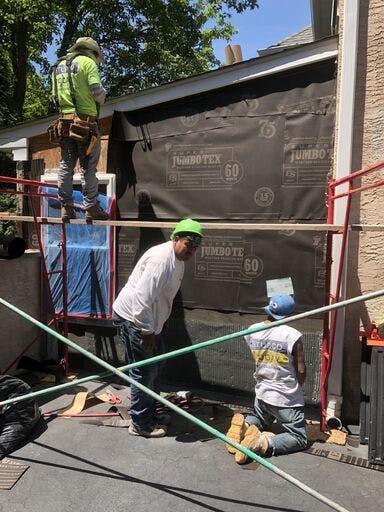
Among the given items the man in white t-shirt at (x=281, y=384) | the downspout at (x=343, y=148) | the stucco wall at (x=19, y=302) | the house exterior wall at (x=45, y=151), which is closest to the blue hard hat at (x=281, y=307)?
the man in white t-shirt at (x=281, y=384)

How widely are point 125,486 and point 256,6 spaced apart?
737 inches

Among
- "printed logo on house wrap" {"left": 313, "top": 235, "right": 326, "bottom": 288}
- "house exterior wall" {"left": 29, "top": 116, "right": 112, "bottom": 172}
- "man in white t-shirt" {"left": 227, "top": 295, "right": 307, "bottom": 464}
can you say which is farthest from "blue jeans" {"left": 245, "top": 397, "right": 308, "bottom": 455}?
"house exterior wall" {"left": 29, "top": 116, "right": 112, "bottom": 172}

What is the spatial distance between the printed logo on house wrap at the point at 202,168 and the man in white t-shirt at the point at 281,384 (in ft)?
5.72

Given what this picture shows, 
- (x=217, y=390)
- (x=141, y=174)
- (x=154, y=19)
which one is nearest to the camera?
(x=217, y=390)

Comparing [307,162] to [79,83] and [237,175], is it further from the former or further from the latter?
[79,83]

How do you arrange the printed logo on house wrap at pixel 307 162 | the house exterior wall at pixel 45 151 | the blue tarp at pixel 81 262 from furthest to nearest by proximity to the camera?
the house exterior wall at pixel 45 151 → the blue tarp at pixel 81 262 → the printed logo on house wrap at pixel 307 162

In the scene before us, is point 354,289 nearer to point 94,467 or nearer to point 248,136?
point 248,136

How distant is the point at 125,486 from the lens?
3.41 metres

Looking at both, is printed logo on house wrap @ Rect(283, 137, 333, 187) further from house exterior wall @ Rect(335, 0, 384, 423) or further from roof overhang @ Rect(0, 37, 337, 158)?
roof overhang @ Rect(0, 37, 337, 158)

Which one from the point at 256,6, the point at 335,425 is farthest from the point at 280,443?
the point at 256,6

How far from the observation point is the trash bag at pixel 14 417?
3.92 metres

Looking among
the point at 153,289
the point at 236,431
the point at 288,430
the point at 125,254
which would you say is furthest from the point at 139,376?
the point at 125,254

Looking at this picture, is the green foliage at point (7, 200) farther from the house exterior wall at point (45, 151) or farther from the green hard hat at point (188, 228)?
the green hard hat at point (188, 228)

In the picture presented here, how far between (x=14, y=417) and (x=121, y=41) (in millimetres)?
15652
